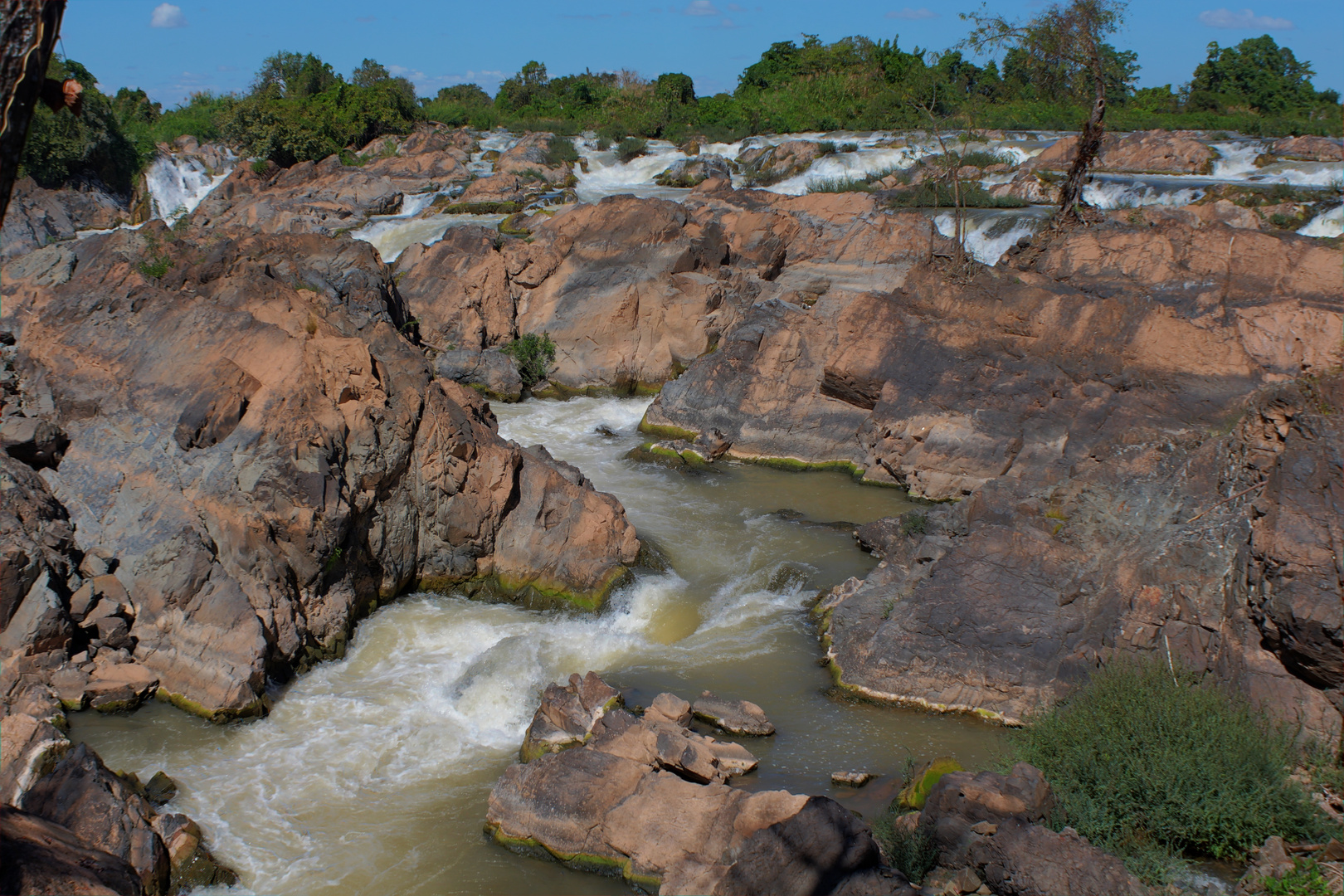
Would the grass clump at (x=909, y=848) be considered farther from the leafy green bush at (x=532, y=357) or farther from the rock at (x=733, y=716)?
the leafy green bush at (x=532, y=357)

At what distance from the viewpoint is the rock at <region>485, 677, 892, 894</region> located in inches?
222

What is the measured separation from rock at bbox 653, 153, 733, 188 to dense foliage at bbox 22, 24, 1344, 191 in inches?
228

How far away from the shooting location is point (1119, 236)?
48.9ft

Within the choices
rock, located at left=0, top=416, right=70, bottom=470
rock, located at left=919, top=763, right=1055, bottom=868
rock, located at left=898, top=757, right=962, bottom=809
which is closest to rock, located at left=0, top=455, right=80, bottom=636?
rock, located at left=0, top=416, right=70, bottom=470

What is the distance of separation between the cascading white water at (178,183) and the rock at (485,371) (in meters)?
19.3

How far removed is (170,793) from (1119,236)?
1479cm

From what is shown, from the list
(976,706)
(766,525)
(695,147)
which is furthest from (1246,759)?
(695,147)

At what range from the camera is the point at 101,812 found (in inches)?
248

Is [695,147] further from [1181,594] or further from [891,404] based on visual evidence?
[1181,594]

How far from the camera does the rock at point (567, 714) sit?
7.91 metres

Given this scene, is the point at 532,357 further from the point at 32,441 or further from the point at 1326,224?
the point at 1326,224

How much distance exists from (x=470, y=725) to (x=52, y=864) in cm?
487

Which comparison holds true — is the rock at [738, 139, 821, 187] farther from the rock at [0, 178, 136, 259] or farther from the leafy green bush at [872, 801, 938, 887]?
the leafy green bush at [872, 801, 938, 887]

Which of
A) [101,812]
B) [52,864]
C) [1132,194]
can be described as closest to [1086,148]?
[1132,194]
